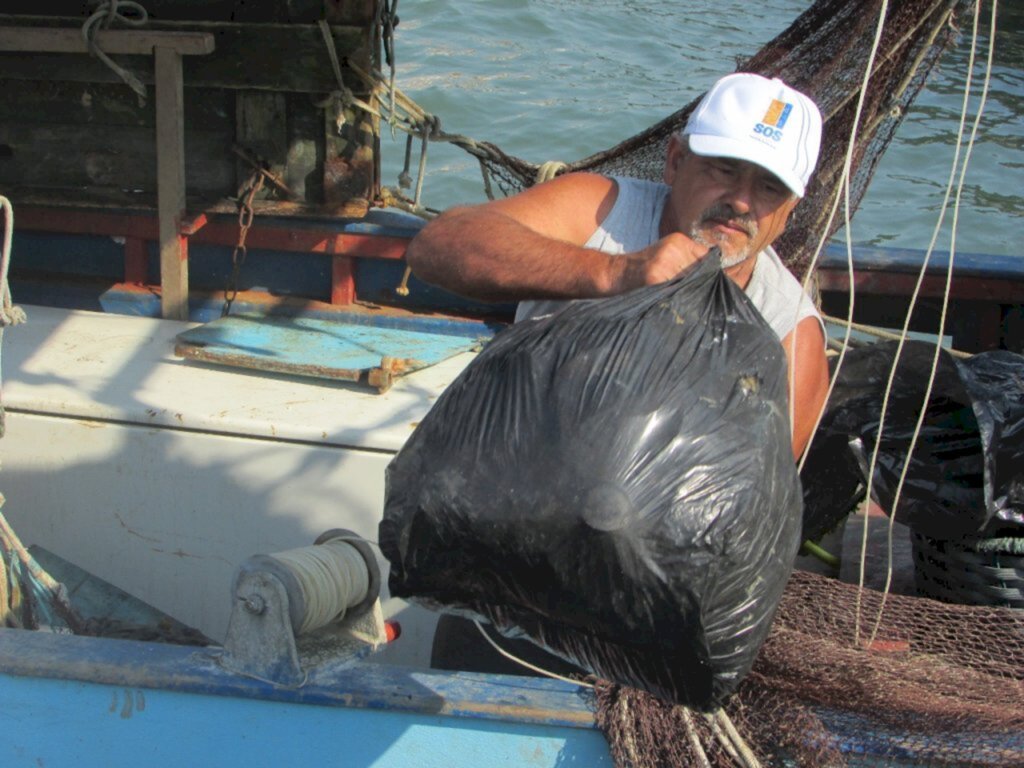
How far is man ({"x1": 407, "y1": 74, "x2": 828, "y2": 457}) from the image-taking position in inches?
77.2

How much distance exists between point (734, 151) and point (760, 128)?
0.25 ft

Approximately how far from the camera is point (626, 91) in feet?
32.6

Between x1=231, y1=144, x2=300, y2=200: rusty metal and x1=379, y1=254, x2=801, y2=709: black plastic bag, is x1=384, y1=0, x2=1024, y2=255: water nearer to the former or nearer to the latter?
x1=231, y1=144, x2=300, y2=200: rusty metal

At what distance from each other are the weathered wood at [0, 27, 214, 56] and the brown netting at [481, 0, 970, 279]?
1.67 metres

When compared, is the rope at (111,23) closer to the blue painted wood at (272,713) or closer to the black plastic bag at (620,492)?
the blue painted wood at (272,713)

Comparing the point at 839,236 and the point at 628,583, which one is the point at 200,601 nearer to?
the point at 628,583

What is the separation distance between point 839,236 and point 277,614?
4115 millimetres

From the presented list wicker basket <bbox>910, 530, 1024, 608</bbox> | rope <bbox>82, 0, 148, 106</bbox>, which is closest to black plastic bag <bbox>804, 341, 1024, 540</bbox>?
wicker basket <bbox>910, 530, 1024, 608</bbox>

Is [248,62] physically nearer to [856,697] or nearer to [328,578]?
[328,578]

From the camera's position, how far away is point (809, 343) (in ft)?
7.72

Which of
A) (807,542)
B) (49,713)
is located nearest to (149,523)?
(49,713)

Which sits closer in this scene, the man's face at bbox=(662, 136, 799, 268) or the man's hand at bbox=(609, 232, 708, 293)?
the man's hand at bbox=(609, 232, 708, 293)

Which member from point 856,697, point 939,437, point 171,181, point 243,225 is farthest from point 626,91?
point 856,697

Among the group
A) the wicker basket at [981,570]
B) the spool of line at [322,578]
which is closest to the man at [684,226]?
the wicker basket at [981,570]
